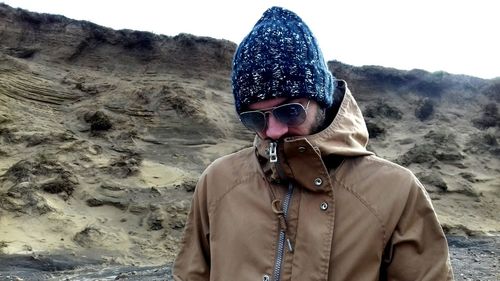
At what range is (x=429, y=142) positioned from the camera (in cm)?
1271

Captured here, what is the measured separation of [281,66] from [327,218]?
1.72ft

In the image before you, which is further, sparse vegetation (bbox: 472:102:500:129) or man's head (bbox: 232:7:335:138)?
sparse vegetation (bbox: 472:102:500:129)

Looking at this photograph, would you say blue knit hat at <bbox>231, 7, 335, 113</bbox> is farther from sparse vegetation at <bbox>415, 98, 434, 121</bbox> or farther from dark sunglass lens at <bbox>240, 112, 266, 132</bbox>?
sparse vegetation at <bbox>415, 98, 434, 121</bbox>

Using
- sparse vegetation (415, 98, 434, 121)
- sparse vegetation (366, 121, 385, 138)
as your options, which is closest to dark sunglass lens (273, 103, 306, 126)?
sparse vegetation (366, 121, 385, 138)

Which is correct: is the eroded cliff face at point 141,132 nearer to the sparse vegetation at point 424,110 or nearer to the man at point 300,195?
the sparse vegetation at point 424,110

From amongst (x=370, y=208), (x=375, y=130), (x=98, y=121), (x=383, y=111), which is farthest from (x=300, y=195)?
(x=383, y=111)

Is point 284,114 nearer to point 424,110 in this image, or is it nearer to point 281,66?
point 281,66

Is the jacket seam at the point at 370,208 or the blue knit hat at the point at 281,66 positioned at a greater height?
the blue knit hat at the point at 281,66

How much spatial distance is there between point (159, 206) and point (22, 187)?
2038 millimetres

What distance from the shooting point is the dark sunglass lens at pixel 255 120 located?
6.05 feet

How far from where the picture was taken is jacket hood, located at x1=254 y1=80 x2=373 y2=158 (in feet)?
5.68

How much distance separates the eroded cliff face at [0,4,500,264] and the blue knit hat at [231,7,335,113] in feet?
19.4

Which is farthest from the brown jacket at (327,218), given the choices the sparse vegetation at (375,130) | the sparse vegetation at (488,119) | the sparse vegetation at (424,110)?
the sparse vegetation at (488,119)

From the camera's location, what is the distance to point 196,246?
1.96 m
